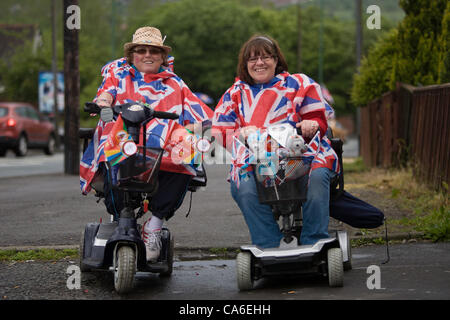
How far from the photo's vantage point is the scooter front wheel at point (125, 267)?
5047 mm

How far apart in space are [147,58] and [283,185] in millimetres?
1372

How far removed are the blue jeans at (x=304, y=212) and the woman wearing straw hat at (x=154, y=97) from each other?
1.54 feet

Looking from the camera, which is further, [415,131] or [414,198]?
[415,131]

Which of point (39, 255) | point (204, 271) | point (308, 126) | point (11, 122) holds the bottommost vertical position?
point (11, 122)

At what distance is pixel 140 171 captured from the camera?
16.8 feet

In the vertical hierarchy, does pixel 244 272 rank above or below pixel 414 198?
above

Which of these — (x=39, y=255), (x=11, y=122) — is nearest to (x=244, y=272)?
(x=39, y=255)

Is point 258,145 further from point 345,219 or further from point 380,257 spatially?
point 380,257

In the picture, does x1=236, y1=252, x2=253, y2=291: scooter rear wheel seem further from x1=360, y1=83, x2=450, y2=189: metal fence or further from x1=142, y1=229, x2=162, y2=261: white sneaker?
x1=360, y1=83, x2=450, y2=189: metal fence
